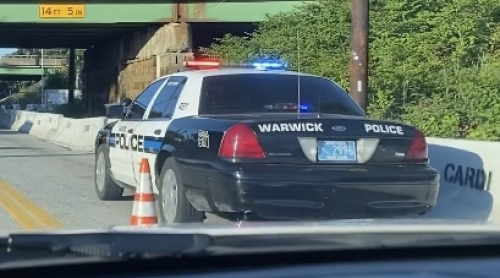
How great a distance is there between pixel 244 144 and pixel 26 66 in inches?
3628

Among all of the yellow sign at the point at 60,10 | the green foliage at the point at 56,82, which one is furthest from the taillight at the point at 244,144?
the green foliage at the point at 56,82

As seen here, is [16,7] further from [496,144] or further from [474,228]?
[474,228]

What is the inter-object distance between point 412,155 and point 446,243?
16.1 feet

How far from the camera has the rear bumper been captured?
23.8 feet

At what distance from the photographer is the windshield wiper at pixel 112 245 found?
2516 millimetres

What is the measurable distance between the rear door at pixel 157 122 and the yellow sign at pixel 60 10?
23.3 m

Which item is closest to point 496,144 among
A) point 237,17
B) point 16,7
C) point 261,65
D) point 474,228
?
point 261,65

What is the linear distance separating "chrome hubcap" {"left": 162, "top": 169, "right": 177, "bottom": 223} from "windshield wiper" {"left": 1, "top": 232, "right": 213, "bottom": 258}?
5593 millimetres

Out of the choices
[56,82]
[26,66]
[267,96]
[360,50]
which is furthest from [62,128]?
[56,82]

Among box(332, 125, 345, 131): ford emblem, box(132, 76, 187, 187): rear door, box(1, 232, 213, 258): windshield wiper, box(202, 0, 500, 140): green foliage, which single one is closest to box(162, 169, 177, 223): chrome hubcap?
box(132, 76, 187, 187): rear door

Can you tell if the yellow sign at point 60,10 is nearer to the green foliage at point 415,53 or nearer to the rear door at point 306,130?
the green foliage at point 415,53

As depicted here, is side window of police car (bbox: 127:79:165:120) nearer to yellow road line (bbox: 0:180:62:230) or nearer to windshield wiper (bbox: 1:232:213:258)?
yellow road line (bbox: 0:180:62:230)

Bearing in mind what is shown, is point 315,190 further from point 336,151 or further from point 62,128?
point 62,128

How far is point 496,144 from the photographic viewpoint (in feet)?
30.6
